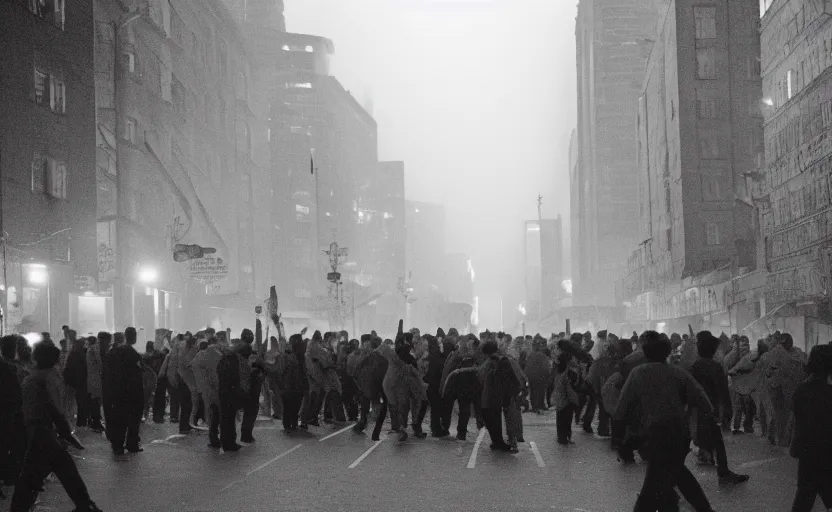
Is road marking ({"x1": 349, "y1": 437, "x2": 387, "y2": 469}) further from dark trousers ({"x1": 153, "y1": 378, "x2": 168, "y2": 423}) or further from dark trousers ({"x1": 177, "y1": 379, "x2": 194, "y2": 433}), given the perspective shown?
dark trousers ({"x1": 153, "y1": 378, "x2": 168, "y2": 423})

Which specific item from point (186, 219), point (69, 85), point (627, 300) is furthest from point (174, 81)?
point (627, 300)

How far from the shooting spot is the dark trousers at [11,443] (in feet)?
40.8

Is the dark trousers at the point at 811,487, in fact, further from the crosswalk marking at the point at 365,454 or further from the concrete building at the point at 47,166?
the concrete building at the point at 47,166

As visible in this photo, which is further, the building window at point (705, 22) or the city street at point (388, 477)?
the building window at point (705, 22)

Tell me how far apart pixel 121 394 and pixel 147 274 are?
38629 millimetres

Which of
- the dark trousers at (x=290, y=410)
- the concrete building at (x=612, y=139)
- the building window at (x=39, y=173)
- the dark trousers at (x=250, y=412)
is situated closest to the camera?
the dark trousers at (x=250, y=412)

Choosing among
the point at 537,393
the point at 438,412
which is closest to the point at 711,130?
the point at 537,393

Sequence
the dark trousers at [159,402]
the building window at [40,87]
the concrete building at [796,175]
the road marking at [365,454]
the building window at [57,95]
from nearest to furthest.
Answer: the road marking at [365,454] < the dark trousers at [159,402] < the concrete building at [796,175] < the building window at [40,87] < the building window at [57,95]

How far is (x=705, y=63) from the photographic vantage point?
68062 mm

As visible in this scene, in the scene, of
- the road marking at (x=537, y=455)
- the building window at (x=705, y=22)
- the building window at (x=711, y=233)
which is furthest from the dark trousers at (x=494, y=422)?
the building window at (x=705, y=22)

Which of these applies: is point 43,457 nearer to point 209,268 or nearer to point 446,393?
point 446,393

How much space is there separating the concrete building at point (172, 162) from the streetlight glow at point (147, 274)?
0.26 feet

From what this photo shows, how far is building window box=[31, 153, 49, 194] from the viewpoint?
3956 centimetres

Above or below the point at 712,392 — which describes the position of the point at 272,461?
below
